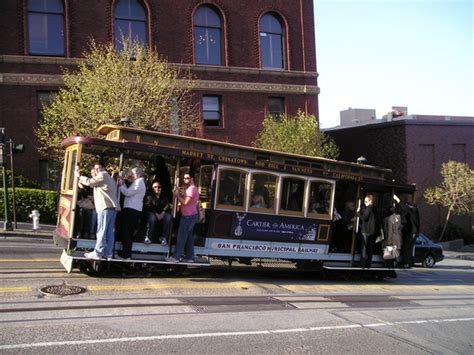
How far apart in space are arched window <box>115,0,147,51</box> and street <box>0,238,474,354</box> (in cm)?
1842

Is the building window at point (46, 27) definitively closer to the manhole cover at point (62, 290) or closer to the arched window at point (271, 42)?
the arched window at point (271, 42)

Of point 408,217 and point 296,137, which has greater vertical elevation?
point 296,137

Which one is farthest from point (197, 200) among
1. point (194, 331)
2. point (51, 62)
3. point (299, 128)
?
point (51, 62)

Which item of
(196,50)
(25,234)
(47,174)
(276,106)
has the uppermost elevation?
(196,50)

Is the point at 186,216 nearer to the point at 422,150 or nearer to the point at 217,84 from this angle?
the point at 217,84

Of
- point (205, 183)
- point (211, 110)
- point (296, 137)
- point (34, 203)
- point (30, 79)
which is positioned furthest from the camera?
point (211, 110)

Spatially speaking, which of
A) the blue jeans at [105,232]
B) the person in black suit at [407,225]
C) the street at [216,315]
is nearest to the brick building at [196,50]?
the street at [216,315]

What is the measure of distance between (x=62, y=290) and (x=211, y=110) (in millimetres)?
21920

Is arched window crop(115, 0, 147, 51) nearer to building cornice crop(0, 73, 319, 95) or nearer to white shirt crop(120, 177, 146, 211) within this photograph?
building cornice crop(0, 73, 319, 95)

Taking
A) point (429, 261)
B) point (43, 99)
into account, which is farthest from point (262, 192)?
point (43, 99)

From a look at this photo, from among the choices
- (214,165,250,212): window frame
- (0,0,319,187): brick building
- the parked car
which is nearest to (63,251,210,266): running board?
(214,165,250,212): window frame

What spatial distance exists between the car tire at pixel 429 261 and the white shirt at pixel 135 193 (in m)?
14.9

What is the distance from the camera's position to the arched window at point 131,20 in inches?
1088

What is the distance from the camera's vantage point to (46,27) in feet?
86.5
